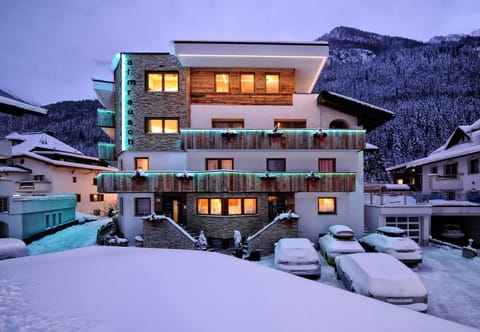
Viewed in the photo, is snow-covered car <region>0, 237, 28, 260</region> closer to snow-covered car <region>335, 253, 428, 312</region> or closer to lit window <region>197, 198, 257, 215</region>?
lit window <region>197, 198, 257, 215</region>

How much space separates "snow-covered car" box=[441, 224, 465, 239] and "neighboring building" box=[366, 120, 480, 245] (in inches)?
31.4

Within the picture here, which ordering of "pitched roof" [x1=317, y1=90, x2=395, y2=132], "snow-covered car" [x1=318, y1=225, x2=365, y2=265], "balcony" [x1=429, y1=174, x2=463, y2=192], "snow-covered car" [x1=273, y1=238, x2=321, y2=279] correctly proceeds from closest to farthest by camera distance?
1. "snow-covered car" [x1=273, y1=238, x2=321, y2=279]
2. "snow-covered car" [x1=318, y1=225, x2=365, y2=265]
3. "pitched roof" [x1=317, y1=90, x2=395, y2=132]
4. "balcony" [x1=429, y1=174, x2=463, y2=192]

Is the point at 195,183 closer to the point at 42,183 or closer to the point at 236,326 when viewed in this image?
the point at 236,326

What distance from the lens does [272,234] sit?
16297 millimetres

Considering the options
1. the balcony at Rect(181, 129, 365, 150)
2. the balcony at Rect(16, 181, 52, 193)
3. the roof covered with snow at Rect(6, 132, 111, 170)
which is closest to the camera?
the balcony at Rect(181, 129, 365, 150)

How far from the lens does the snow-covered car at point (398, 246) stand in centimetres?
1355

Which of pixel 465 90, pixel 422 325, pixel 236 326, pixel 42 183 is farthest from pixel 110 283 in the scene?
pixel 465 90

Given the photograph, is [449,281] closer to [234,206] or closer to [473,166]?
[234,206]

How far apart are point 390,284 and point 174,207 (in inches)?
623

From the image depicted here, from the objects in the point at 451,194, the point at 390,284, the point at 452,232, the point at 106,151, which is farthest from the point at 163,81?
the point at 451,194

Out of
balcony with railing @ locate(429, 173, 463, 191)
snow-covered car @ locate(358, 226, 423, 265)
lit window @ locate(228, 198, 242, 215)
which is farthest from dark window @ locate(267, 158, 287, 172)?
balcony with railing @ locate(429, 173, 463, 191)

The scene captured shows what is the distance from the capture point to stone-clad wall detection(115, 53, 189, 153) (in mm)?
19531

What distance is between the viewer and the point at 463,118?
197 feet

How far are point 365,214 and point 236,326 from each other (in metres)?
21.4
